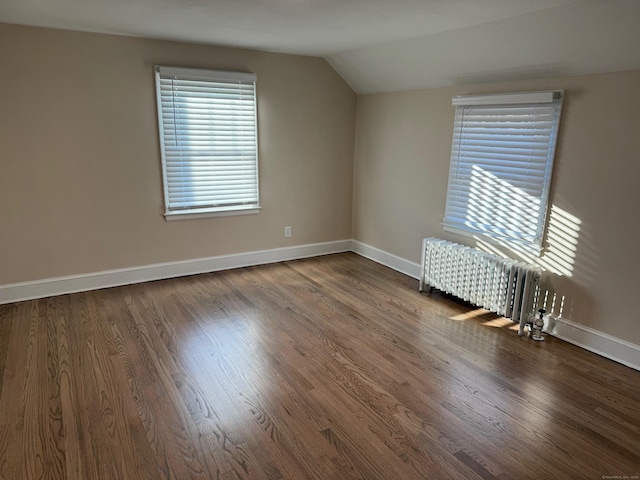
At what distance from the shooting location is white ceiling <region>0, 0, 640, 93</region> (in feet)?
8.17

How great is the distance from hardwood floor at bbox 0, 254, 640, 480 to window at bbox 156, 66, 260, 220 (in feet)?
3.83

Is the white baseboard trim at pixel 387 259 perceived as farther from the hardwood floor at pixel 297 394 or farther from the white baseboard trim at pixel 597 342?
the white baseboard trim at pixel 597 342

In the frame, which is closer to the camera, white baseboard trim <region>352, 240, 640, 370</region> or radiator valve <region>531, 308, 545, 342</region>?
white baseboard trim <region>352, 240, 640, 370</region>

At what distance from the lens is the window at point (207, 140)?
3.98 m

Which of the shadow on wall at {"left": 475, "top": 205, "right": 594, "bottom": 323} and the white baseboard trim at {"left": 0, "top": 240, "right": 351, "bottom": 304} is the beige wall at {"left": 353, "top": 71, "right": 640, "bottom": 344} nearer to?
the shadow on wall at {"left": 475, "top": 205, "right": 594, "bottom": 323}

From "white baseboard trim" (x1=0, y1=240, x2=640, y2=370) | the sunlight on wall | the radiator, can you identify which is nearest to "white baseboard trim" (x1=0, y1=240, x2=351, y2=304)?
"white baseboard trim" (x1=0, y1=240, x2=640, y2=370)

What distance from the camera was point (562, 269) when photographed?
3119 millimetres

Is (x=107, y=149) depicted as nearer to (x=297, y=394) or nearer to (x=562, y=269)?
(x=297, y=394)

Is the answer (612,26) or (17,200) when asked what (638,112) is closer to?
(612,26)

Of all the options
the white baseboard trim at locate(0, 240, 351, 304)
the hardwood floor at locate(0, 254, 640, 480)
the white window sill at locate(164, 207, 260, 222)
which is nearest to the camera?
the hardwood floor at locate(0, 254, 640, 480)

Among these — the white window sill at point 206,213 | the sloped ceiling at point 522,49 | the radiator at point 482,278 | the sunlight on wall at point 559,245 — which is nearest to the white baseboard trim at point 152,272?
the white window sill at point 206,213

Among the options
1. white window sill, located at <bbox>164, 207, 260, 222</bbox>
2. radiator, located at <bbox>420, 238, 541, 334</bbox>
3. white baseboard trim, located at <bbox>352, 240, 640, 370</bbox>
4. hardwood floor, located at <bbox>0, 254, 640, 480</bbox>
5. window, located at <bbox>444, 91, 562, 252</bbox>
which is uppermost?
window, located at <bbox>444, 91, 562, 252</bbox>

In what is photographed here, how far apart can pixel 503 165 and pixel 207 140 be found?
110 inches

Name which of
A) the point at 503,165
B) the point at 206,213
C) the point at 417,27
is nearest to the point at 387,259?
the point at 503,165
